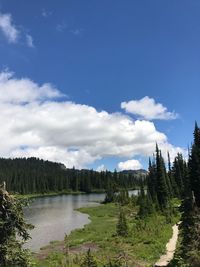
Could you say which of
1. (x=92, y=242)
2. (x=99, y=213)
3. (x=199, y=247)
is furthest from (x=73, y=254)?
(x=99, y=213)

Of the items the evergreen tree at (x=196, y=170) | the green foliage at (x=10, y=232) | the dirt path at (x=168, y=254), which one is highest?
the evergreen tree at (x=196, y=170)

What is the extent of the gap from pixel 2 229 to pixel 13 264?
191 cm

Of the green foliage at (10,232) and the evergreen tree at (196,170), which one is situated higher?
the evergreen tree at (196,170)

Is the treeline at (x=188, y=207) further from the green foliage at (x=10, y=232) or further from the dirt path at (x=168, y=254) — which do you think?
the green foliage at (x=10, y=232)

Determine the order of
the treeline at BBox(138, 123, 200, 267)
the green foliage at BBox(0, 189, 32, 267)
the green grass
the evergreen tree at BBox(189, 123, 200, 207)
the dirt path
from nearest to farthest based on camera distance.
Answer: the green foliage at BBox(0, 189, 32, 267), the treeline at BBox(138, 123, 200, 267), the dirt path, the green grass, the evergreen tree at BBox(189, 123, 200, 207)

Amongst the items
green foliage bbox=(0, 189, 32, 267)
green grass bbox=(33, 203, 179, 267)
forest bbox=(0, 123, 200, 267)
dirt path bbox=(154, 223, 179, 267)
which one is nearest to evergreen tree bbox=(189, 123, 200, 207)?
forest bbox=(0, 123, 200, 267)

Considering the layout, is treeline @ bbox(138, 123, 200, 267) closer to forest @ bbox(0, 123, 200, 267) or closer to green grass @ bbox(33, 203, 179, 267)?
forest @ bbox(0, 123, 200, 267)

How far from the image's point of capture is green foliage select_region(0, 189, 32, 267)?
20312mm

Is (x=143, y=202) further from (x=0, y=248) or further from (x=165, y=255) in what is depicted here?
(x=0, y=248)

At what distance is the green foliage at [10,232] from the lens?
800 inches

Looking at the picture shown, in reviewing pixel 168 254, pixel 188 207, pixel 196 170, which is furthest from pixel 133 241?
pixel 188 207

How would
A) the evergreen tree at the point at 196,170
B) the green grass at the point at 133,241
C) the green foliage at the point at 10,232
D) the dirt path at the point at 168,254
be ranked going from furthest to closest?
the evergreen tree at the point at 196,170 < the green grass at the point at 133,241 < the dirt path at the point at 168,254 < the green foliage at the point at 10,232

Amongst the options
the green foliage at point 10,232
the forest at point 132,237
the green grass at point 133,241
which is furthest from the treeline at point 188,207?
the green foliage at point 10,232

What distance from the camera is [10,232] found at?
20750 mm
